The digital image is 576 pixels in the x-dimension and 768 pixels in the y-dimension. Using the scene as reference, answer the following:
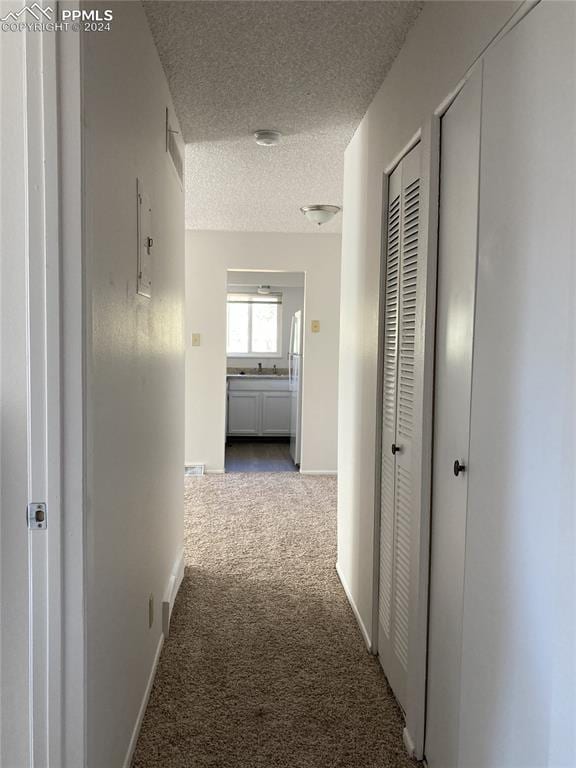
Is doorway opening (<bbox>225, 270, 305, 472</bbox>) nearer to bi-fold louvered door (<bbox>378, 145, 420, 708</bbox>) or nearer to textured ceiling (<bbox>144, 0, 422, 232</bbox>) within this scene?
textured ceiling (<bbox>144, 0, 422, 232</bbox>)

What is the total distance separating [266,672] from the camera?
249 cm

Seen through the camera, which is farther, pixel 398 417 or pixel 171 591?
pixel 171 591

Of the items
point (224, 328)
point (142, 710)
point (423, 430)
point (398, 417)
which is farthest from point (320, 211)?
point (142, 710)

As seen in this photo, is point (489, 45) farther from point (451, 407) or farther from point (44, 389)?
point (44, 389)

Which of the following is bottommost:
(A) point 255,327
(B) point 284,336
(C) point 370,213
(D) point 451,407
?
(D) point 451,407

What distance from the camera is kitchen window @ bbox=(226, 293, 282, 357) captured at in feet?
29.0

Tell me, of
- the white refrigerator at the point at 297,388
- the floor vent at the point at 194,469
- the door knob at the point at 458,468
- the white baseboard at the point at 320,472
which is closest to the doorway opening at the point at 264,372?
the white refrigerator at the point at 297,388

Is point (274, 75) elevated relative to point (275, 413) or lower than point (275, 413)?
elevated

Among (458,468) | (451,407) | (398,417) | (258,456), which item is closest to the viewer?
(458,468)

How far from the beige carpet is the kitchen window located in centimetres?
488

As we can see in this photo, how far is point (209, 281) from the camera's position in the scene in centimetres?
609

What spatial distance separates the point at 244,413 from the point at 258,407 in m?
0.20

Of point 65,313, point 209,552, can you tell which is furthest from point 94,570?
point 209,552

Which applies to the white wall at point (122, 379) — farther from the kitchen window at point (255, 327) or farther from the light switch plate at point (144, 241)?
the kitchen window at point (255, 327)
